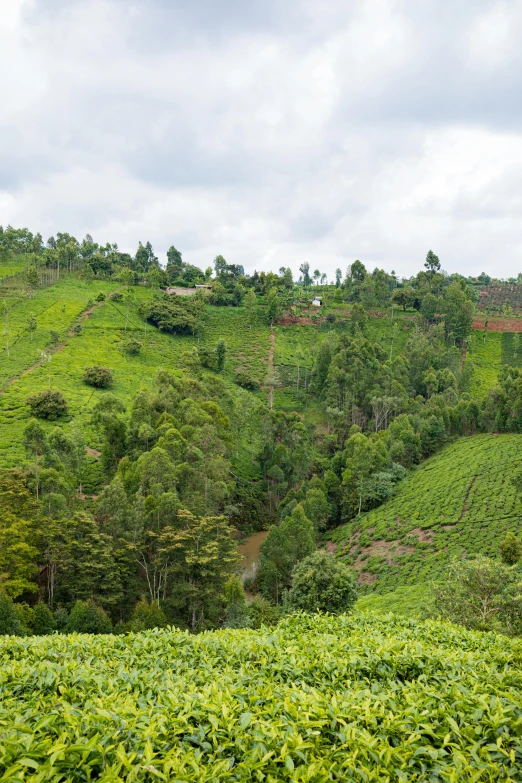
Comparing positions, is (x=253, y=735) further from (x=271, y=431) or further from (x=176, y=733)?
(x=271, y=431)

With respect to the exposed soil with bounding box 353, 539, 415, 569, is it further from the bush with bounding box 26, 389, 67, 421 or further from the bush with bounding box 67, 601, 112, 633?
the bush with bounding box 26, 389, 67, 421

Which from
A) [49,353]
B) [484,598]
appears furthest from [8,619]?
[49,353]

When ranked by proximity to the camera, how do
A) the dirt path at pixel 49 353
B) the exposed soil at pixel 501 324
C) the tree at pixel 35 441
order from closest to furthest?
the tree at pixel 35 441 < the dirt path at pixel 49 353 < the exposed soil at pixel 501 324

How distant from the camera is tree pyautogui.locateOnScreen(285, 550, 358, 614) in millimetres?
20906

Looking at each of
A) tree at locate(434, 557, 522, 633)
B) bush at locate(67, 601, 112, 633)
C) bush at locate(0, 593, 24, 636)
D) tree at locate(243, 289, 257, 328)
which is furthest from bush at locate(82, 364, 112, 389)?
tree at locate(434, 557, 522, 633)

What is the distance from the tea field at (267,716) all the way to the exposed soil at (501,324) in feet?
309

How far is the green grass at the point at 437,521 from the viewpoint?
1231 inches

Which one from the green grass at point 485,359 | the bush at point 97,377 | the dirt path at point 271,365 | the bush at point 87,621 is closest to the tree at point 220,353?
the dirt path at point 271,365

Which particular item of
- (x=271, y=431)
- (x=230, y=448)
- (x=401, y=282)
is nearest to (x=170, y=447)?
(x=230, y=448)

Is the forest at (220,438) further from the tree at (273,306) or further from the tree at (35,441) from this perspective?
the tree at (273,306)

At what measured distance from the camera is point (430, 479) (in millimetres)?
45125

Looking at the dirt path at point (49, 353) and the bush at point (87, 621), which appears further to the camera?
the dirt path at point (49, 353)

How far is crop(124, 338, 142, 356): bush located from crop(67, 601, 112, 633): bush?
48.6 metres

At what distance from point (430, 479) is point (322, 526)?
39.3 ft
